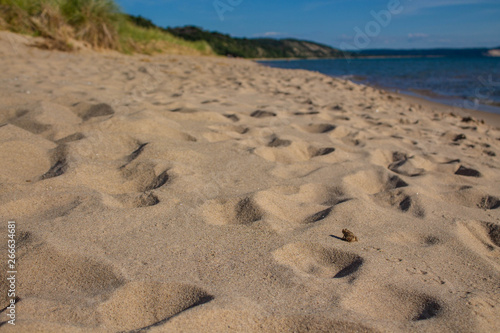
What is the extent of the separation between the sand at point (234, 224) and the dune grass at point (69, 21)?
515 cm

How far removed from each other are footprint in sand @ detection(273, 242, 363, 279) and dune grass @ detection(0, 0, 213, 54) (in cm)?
706

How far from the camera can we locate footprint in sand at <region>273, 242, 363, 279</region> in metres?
1.21

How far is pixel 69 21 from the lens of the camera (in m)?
7.94

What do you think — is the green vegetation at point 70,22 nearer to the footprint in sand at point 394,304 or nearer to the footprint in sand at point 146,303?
the footprint in sand at point 146,303

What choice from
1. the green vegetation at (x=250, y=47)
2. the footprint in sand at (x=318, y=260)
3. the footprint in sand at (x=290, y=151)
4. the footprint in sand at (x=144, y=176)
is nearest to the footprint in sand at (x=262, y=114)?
the footprint in sand at (x=290, y=151)

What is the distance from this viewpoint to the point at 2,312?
916 millimetres

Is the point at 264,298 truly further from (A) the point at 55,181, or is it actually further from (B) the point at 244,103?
→ (B) the point at 244,103

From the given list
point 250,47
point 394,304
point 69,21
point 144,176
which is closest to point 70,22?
point 69,21

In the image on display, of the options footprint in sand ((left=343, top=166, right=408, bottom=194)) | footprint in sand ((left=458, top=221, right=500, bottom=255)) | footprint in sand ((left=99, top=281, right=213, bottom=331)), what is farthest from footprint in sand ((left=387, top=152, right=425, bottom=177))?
footprint in sand ((left=99, top=281, right=213, bottom=331))

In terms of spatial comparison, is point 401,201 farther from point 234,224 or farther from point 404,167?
point 234,224

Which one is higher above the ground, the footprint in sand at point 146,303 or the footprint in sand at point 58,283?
the footprint in sand at point 58,283

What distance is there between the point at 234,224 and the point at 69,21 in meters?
8.26

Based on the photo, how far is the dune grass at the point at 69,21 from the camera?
278 inches

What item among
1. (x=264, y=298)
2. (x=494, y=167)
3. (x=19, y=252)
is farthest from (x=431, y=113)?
(x=19, y=252)
